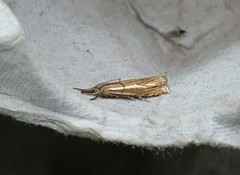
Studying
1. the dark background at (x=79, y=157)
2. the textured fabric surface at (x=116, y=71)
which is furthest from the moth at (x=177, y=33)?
the dark background at (x=79, y=157)

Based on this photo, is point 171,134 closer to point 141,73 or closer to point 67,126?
A: point 67,126

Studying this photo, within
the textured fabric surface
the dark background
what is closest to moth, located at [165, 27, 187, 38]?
the textured fabric surface

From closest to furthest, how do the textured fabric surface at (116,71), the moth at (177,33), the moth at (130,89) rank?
the textured fabric surface at (116,71) → the moth at (130,89) → the moth at (177,33)

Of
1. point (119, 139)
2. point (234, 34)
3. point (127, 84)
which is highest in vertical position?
point (234, 34)

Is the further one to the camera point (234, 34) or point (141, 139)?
point (234, 34)

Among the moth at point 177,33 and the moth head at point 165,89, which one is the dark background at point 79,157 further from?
the moth at point 177,33

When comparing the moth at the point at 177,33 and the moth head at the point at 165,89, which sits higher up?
the moth at the point at 177,33

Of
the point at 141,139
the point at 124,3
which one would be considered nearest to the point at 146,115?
the point at 141,139

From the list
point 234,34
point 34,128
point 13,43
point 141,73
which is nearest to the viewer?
point 13,43
